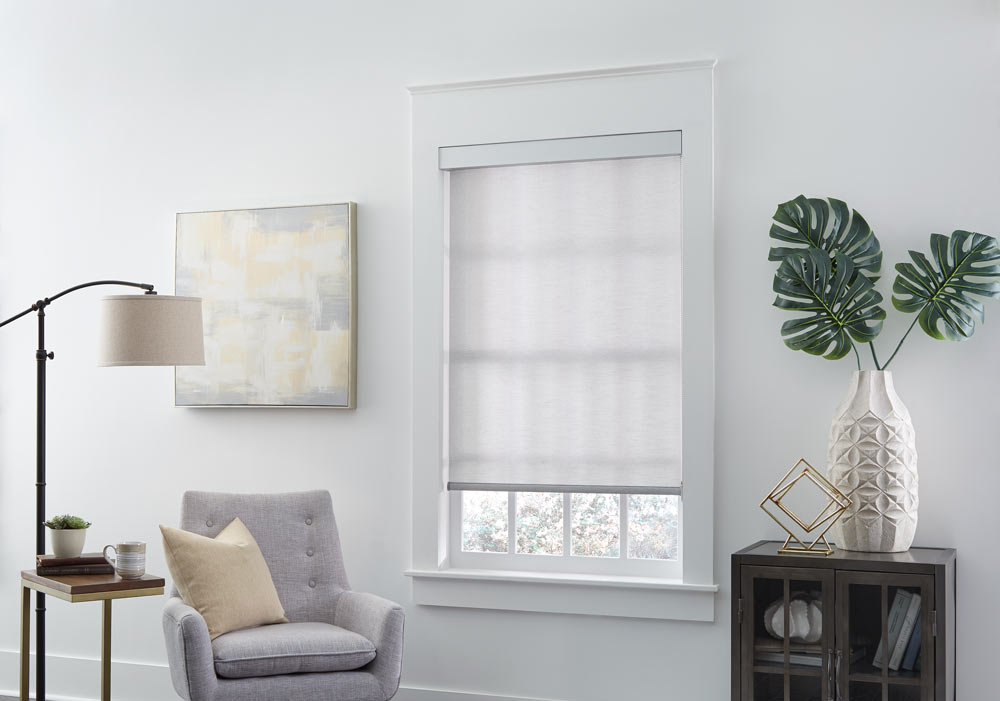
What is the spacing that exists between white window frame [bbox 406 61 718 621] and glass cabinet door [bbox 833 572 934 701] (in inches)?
25.0

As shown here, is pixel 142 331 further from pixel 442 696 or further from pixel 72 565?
pixel 442 696

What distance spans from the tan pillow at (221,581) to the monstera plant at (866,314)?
6.36 feet

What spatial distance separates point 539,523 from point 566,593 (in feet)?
1.00

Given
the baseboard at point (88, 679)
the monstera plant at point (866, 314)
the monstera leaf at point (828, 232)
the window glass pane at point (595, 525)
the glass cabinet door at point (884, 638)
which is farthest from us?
the baseboard at point (88, 679)

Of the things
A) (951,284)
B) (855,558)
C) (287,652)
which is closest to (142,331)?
(287,652)

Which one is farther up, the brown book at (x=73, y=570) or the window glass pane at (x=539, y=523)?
the window glass pane at (x=539, y=523)

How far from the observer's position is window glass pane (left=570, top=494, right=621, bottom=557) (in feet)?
12.3

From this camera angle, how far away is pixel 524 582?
3680 mm

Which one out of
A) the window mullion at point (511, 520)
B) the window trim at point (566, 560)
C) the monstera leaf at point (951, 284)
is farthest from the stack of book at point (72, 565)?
the monstera leaf at point (951, 284)

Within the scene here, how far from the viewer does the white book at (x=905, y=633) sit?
112 inches

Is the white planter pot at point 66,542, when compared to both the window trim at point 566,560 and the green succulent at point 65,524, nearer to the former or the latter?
the green succulent at point 65,524

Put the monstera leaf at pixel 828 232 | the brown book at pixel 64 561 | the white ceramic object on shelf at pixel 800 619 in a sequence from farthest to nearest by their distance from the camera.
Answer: the brown book at pixel 64 561 < the monstera leaf at pixel 828 232 < the white ceramic object on shelf at pixel 800 619

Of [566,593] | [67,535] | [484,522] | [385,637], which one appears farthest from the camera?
[484,522]

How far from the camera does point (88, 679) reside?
4.24 m
